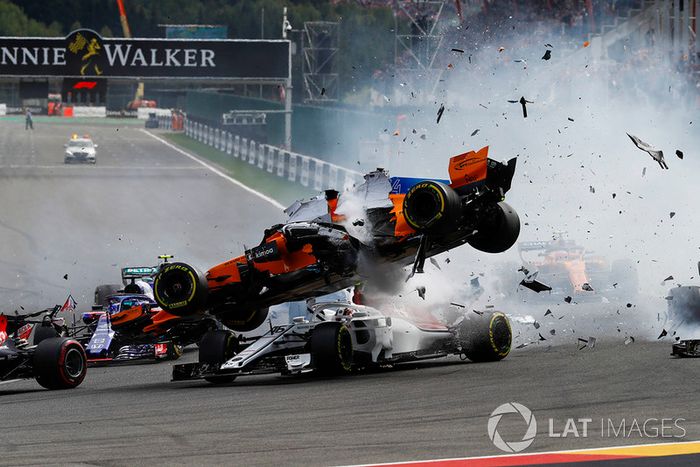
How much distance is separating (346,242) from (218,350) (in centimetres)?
233

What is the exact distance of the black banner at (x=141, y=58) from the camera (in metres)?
47.7

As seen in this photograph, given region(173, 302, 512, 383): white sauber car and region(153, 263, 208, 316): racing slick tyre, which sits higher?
region(153, 263, 208, 316): racing slick tyre

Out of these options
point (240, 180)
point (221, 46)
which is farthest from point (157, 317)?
point (240, 180)

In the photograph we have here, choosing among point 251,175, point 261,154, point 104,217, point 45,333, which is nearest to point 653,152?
point 45,333

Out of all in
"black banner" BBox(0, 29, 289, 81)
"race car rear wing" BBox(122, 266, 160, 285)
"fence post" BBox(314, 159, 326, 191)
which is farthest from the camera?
"black banner" BBox(0, 29, 289, 81)

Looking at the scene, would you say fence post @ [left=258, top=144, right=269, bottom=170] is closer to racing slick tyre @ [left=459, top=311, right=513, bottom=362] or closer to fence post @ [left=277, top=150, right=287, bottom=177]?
fence post @ [left=277, top=150, right=287, bottom=177]

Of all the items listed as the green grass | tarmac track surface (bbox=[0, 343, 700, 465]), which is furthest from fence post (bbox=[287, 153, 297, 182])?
tarmac track surface (bbox=[0, 343, 700, 465])

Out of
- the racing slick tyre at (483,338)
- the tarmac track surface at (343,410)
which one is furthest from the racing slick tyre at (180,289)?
the racing slick tyre at (483,338)

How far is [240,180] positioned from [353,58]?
7661 mm

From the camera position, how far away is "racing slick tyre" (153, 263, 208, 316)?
19.0 m

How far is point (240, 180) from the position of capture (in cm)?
5697

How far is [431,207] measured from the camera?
1780 centimetres

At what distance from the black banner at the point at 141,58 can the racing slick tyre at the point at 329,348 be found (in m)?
31.2

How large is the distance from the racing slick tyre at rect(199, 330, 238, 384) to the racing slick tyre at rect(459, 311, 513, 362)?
3.35m
